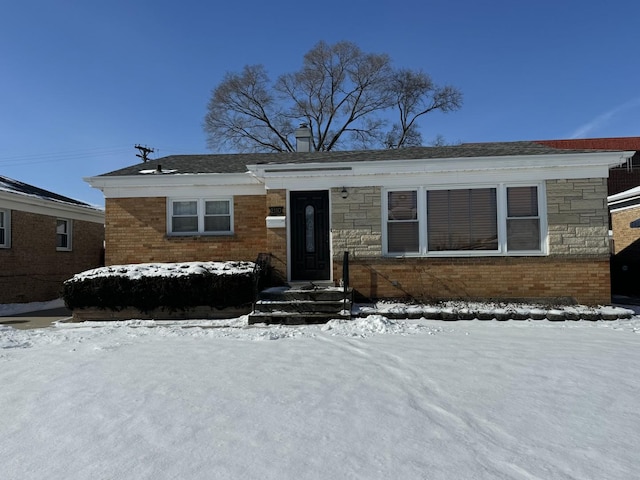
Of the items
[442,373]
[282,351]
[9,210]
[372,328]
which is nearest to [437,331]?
[372,328]

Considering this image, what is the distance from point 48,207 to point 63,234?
1320 mm

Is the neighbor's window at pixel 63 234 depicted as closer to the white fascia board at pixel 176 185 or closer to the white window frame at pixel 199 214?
the white fascia board at pixel 176 185

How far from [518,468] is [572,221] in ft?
25.2

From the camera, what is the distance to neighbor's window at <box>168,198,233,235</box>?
10938mm

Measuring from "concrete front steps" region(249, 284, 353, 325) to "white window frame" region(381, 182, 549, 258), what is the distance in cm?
179

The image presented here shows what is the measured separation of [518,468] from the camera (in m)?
2.66

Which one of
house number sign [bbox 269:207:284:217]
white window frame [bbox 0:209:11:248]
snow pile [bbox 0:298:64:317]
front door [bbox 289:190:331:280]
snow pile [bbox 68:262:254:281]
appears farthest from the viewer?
white window frame [bbox 0:209:11:248]

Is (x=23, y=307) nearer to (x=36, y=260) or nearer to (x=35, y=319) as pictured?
(x=36, y=260)

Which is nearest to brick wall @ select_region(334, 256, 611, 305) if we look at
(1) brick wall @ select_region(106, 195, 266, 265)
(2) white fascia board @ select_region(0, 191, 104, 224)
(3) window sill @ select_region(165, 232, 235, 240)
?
(1) brick wall @ select_region(106, 195, 266, 265)

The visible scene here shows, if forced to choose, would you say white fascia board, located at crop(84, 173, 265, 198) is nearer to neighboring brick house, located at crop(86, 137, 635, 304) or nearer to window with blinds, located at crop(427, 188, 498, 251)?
neighboring brick house, located at crop(86, 137, 635, 304)

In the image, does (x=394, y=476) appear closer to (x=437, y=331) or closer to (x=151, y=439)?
(x=151, y=439)

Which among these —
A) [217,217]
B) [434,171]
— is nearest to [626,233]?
[434,171]

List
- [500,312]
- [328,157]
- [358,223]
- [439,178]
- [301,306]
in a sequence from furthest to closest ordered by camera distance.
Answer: [328,157] → [358,223] → [439,178] → [301,306] → [500,312]

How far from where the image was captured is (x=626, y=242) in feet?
43.9
